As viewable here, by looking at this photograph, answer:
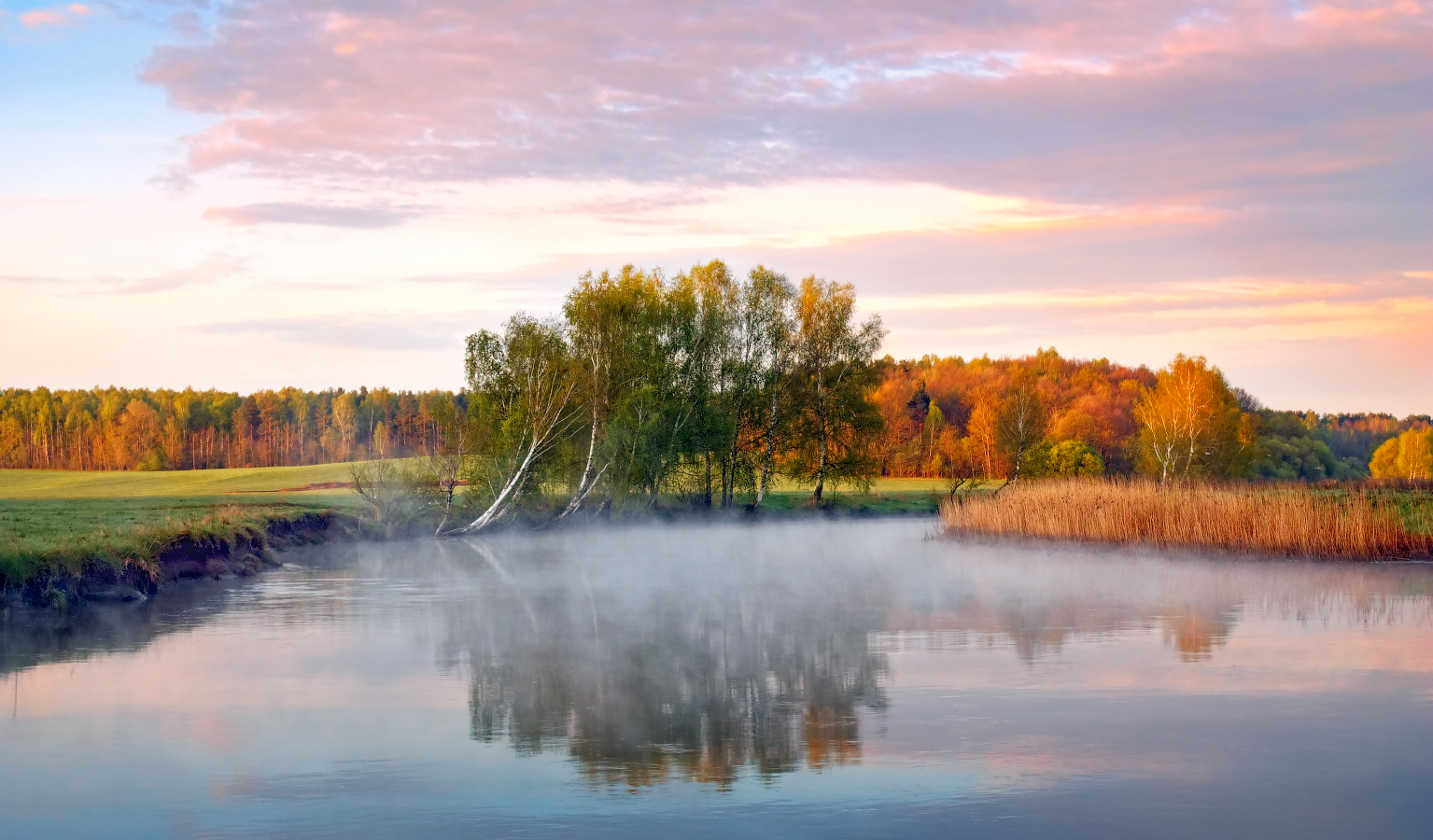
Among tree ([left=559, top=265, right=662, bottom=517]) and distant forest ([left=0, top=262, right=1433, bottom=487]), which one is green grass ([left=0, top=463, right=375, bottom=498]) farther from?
tree ([left=559, top=265, right=662, bottom=517])

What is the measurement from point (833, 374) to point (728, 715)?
157 feet

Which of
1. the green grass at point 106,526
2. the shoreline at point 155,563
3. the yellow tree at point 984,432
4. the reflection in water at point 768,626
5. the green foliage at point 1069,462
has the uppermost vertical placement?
the yellow tree at point 984,432

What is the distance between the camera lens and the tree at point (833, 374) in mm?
57781

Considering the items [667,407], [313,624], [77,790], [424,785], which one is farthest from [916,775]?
[667,407]

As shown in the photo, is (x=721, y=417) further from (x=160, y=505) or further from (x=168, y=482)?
(x=168, y=482)

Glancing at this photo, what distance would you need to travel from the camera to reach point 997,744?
33.0 ft

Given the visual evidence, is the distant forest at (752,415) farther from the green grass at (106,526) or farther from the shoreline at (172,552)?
the green grass at (106,526)

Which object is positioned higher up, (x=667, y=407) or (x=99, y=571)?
(x=667, y=407)

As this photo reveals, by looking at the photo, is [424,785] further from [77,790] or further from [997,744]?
[997,744]

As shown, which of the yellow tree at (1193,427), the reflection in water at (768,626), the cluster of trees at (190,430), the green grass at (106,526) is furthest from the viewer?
the cluster of trees at (190,430)

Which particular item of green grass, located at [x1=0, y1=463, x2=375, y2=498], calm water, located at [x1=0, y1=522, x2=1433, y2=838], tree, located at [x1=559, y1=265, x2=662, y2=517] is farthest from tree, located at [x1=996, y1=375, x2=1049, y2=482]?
calm water, located at [x1=0, y1=522, x2=1433, y2=838]

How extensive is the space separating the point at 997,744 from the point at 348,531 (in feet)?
110

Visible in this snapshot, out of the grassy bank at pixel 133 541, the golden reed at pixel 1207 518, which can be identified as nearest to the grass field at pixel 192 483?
the grassy bank at pixel 133 541

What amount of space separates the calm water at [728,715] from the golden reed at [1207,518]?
5377mm
